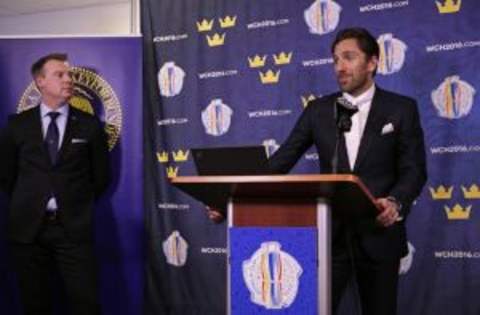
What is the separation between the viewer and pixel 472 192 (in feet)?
10.4

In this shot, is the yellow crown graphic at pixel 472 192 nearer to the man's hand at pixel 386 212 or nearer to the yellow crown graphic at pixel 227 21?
the man's hand at pixel 386 212

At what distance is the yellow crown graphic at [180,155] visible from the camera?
3867mm

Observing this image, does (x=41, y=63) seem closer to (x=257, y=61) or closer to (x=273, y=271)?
(x=257, y=61)

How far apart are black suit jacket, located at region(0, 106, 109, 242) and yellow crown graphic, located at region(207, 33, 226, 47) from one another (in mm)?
978

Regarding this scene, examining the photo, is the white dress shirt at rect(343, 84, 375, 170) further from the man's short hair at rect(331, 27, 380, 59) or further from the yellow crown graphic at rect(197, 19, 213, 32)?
the yellow crown graphic at rect(197, 19, 213, 32)

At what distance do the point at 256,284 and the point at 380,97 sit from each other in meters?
1.00

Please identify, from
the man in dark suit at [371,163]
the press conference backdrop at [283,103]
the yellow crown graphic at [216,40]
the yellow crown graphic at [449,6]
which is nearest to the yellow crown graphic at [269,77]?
the press conference backdrop at [283,103]

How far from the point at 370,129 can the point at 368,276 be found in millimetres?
578

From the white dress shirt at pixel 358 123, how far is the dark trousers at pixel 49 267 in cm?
166

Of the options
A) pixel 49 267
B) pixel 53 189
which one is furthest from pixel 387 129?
pixel 49 267

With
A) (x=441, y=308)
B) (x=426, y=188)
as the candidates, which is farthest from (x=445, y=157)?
(x=441, y=308)

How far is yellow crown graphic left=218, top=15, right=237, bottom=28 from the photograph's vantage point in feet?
12.5

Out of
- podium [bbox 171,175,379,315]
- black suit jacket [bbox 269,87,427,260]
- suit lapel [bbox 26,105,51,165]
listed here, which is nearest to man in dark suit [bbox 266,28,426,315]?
black suit jacket [bbox 269,87,427,260]

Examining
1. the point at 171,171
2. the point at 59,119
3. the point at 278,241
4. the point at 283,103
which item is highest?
the point at 283,103
